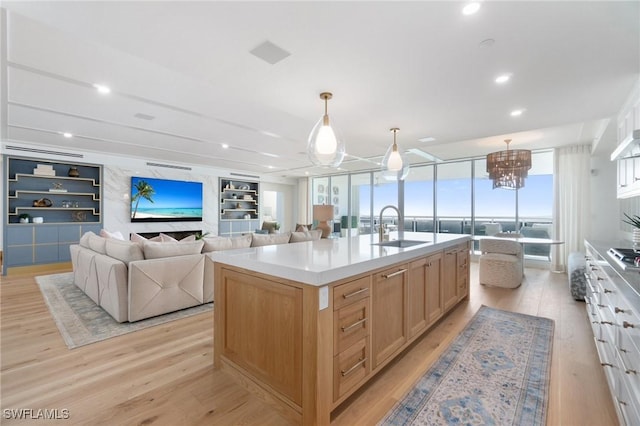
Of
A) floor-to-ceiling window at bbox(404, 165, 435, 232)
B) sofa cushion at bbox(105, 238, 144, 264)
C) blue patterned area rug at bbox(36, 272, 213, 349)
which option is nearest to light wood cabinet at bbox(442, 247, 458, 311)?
blue patterned area rug at bbox(36, 272, 213, 349)

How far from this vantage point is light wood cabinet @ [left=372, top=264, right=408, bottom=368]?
1915 millimetres

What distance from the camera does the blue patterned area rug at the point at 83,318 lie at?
2.70 metres

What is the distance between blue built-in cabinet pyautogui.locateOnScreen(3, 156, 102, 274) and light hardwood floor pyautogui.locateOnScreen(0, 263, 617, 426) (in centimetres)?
317

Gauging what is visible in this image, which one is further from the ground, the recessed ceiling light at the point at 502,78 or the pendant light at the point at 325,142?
the recessed ceiling light at the point at 502,78

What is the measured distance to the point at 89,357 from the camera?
2.29 metres

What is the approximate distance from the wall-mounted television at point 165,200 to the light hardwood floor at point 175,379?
164 inches

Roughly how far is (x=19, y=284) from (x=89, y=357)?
3758 millimetres

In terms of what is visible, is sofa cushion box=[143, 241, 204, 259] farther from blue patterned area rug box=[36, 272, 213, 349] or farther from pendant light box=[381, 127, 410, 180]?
pendant light box=[381, 127, 410, 180]

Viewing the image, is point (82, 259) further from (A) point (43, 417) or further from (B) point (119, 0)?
(B) point (119, 0)

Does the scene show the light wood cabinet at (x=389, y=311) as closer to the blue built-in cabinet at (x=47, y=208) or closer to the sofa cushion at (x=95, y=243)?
the sofa cushion at (x=95, y=243)

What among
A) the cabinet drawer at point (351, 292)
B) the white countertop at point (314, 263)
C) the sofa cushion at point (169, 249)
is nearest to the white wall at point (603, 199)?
the white countertop at point (314, 263)

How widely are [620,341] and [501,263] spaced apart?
3.12 metres

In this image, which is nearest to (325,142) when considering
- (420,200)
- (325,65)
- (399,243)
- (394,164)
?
(325,65)

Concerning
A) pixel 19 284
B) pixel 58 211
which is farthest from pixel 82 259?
pixel 58 211
